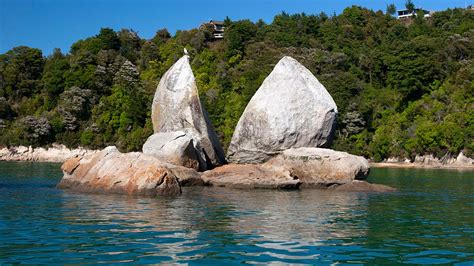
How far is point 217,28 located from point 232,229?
9301 centimetres

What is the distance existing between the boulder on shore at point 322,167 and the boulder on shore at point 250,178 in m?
0.80

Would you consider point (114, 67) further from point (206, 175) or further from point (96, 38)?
point (206, 175)

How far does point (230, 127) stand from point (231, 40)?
A: 23.6 m

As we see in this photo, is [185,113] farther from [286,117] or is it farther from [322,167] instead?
[322,167]

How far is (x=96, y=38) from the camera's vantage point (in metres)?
90.4

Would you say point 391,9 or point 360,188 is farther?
point 391,9

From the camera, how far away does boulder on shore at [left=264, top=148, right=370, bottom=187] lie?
26.4 m

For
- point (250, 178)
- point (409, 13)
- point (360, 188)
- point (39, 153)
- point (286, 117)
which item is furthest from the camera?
point (409, 13)

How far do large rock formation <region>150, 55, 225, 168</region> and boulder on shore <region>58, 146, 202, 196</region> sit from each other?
5.91 metres

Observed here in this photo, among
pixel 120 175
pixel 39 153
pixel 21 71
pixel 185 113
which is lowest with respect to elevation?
pixel 120 175

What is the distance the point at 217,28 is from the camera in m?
104

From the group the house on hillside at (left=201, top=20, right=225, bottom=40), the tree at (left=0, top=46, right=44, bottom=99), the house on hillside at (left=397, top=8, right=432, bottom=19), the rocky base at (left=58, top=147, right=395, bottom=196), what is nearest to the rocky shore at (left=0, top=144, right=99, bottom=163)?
the tree at (left=0, top=46, right=44, bottom=99)

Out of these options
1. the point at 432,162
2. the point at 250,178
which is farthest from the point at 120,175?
the point at 432,162

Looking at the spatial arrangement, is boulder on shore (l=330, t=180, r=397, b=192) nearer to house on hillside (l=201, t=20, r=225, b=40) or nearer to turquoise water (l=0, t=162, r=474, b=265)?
turquoise water (l=0, t=162, r=474, b=265)
